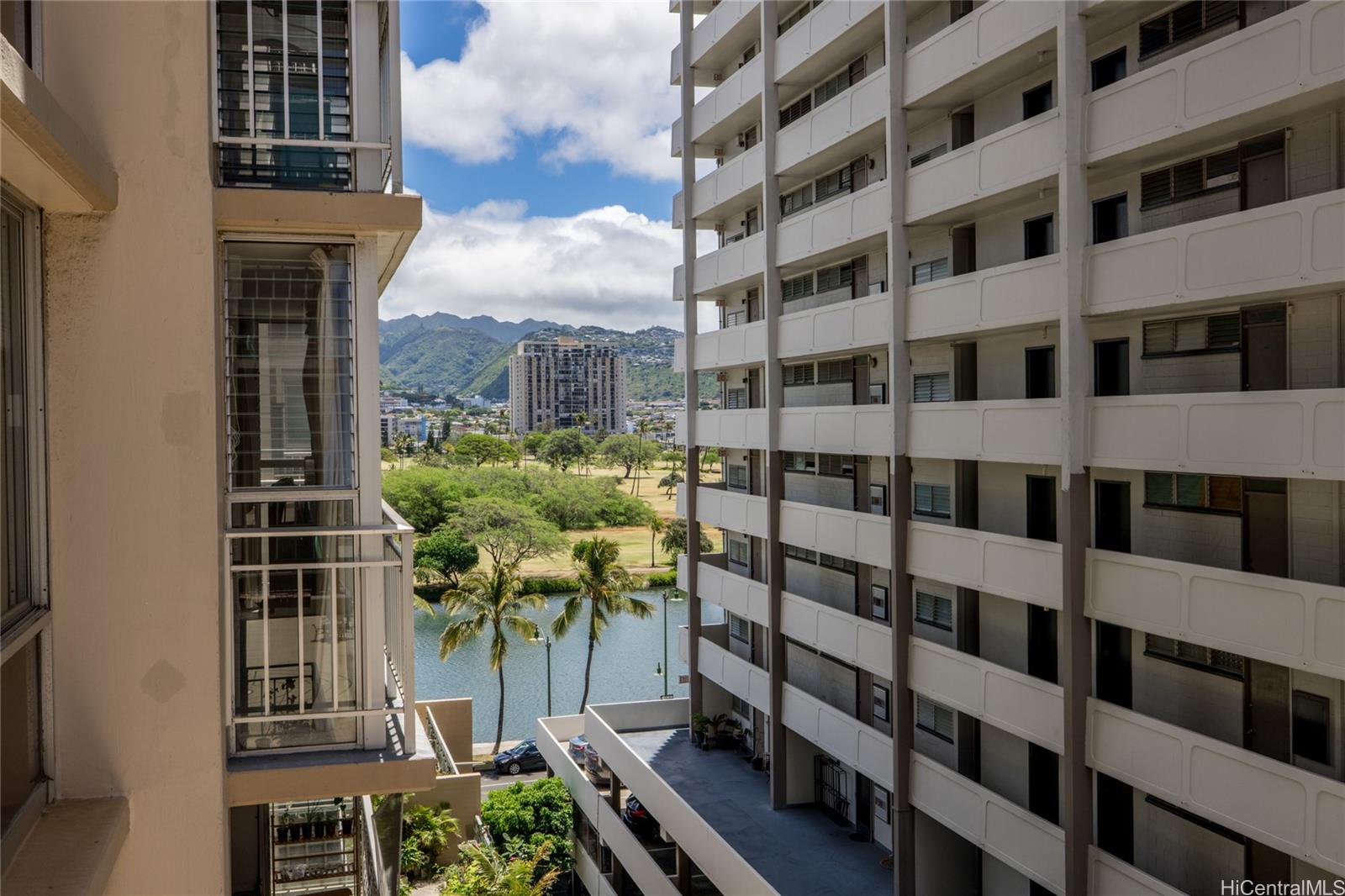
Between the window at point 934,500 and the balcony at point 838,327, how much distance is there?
2.22m

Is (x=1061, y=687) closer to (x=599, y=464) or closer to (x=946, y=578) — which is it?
(x=946, y=578)

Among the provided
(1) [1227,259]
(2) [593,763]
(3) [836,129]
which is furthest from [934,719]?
(2) [593,763]

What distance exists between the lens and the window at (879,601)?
52.7 ft

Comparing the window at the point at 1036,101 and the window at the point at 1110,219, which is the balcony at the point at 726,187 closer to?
the window at the point at 1036,101

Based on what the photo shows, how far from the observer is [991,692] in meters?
12.3

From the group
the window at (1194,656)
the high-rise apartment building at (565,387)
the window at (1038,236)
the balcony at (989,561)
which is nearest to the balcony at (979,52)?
the window at (1038,236)

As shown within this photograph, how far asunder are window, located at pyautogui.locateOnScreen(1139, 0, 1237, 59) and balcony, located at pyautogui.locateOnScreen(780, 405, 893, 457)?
18.2 feet

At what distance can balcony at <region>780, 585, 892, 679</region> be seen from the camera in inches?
585

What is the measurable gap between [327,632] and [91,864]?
1917mm

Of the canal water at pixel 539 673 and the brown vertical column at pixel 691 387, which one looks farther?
the canal water at pixel 539 673

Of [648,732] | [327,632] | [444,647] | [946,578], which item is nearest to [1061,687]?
[946,578]

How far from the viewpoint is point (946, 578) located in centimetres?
1329

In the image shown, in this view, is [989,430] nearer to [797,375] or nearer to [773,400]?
[773,400]

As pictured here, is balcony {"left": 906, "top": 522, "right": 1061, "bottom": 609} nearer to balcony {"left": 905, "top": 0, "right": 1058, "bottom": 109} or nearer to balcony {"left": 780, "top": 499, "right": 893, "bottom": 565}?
balcony {"left": 780, "top": 499, "right": 893, "bottom": 565}
